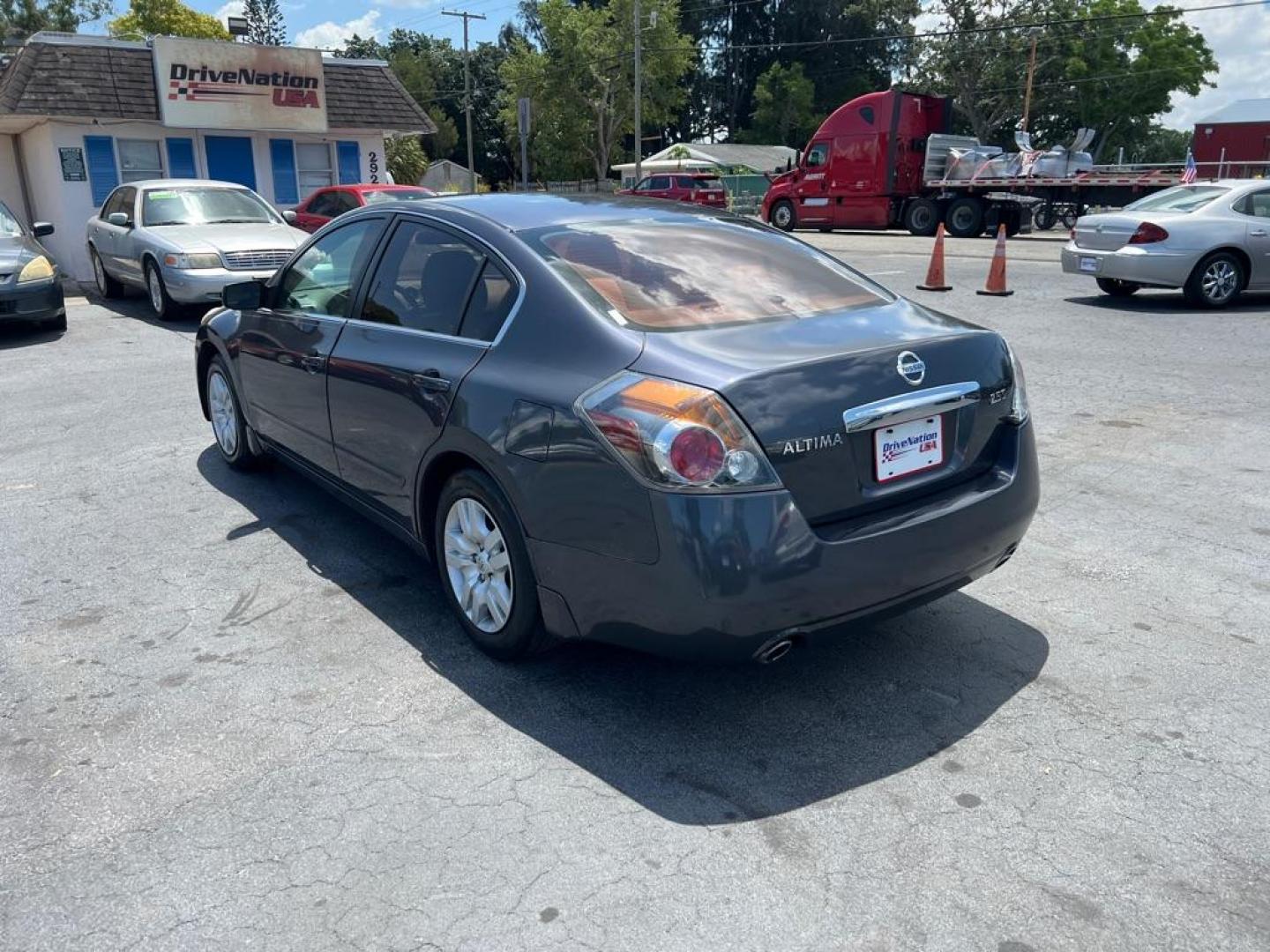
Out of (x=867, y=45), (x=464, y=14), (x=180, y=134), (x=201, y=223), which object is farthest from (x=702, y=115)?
(x=201, y=223)

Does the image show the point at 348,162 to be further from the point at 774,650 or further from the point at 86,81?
the point at 774,650

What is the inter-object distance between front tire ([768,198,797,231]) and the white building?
12.2m

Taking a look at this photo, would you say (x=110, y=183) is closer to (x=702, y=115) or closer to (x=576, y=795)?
(x=576, y=795)

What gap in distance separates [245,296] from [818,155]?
2503cm

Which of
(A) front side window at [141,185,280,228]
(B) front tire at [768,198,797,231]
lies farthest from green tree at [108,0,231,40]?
(A) front side window at [141,185,280,228]

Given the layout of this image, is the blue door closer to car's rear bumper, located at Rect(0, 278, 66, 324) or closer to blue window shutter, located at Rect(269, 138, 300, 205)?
blue window shutter, located at Rect(269, 138, 300, 205)

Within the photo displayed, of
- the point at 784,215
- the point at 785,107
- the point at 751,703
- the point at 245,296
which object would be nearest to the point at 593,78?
the point at 785,107

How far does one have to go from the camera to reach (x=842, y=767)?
9.84ft

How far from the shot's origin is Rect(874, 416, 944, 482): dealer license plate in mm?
3086

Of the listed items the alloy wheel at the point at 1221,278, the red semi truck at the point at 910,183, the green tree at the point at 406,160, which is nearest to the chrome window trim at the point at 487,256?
the alloy wheel at the point at 1221,278

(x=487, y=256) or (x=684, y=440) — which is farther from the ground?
(x=487, y=256)

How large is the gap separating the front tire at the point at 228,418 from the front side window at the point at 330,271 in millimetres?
910

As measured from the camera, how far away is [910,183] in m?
26.6

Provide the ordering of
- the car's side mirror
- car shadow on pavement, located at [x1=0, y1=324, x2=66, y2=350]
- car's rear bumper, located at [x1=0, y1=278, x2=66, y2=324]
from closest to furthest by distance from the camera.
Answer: the car's side mirror → car's rear bumper, located at [x1=0, y1=278, x2=66, y2=324] → car shadow on pavement, located at [x1=0, y1=324, x2=66, y2=350]
